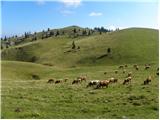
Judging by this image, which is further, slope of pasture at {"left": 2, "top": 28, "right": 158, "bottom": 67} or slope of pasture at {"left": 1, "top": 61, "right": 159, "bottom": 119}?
slope of pasture at {"left": 2, "top": 28, "right": 158, "bottom": 67}

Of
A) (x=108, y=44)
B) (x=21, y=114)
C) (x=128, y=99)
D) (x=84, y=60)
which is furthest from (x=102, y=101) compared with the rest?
(x=108, y=44)

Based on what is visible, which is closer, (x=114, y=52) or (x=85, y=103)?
(x=85, y=103)

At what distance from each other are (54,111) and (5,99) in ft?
18.8

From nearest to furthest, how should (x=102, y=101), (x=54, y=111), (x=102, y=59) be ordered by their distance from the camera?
(x=54, y=111)
(x=102, y=101)
(x=102, y=59)

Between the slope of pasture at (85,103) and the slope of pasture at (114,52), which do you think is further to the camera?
the slope of pasture at (114,52)

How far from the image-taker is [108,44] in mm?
115250

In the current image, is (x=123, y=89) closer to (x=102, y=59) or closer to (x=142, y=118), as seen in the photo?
(x=142, y=118)

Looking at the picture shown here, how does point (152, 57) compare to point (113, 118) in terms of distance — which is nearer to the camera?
point (113, 118)

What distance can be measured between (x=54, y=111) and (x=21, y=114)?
2183 millimetres

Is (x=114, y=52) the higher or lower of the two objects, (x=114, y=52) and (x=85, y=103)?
the higher

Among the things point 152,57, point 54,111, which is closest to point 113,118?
point 54,111

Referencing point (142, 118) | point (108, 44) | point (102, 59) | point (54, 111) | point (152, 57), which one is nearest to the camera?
point (142, 118)

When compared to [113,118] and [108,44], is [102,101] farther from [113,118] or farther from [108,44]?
[108,44]

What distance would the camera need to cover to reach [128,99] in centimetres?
2473
